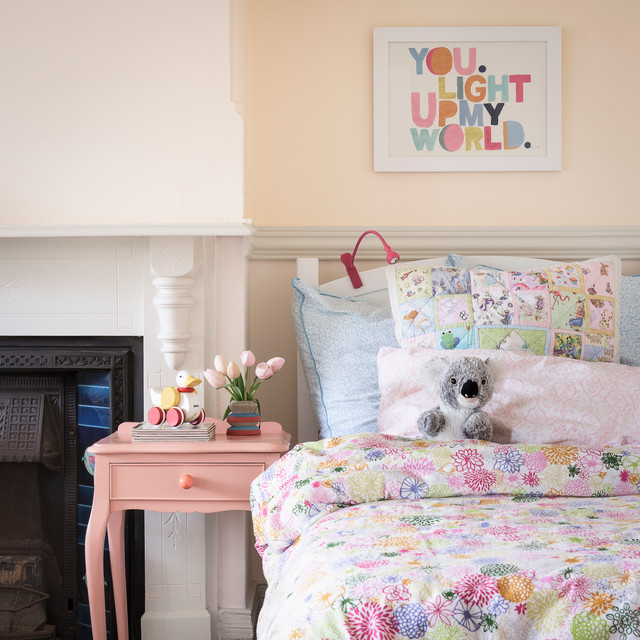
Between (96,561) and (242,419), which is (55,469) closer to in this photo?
(96,561)

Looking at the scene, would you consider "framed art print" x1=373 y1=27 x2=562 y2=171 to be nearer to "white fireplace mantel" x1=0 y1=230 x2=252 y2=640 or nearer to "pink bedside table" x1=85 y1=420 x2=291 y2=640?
"white fireplace mantel" x1=0 y1=230 x2=252 y2=640

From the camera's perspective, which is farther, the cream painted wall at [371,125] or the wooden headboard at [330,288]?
the cream painted wall at [371,125]

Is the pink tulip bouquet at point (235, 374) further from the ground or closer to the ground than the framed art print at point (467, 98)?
closer to the ground

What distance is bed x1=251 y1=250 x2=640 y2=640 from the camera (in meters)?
0.84

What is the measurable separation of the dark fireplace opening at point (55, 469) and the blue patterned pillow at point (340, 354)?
0.51 metres

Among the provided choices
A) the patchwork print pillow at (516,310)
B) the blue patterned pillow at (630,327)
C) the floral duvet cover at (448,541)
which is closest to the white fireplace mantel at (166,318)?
the patchwork print pillow at (516,310)

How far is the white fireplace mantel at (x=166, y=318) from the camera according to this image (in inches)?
78.4

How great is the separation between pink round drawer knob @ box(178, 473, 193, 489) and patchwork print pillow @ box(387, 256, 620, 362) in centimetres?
69

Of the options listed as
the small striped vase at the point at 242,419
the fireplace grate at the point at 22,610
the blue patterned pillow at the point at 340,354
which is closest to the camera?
the small striped vase at the point at 242,419

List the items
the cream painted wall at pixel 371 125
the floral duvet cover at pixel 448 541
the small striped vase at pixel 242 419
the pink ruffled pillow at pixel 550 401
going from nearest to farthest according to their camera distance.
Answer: the floral duvet cover at pixel 448 541 → the pink ruffled pillow at pixel 550 401 → the small striped vase at pixel 242 419 → the cream painted wall at pixel 371 125

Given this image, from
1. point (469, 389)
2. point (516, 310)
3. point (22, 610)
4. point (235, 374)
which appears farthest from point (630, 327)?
point (22, 610)

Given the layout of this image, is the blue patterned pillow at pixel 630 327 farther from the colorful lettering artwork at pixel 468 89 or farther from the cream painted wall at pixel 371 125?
the colorful lettering artwork at pixel 468 89

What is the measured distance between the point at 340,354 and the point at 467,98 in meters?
1.00

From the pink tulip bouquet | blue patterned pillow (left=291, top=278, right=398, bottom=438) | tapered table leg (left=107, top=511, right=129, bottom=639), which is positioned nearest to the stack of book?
the pink tulip bouquet
